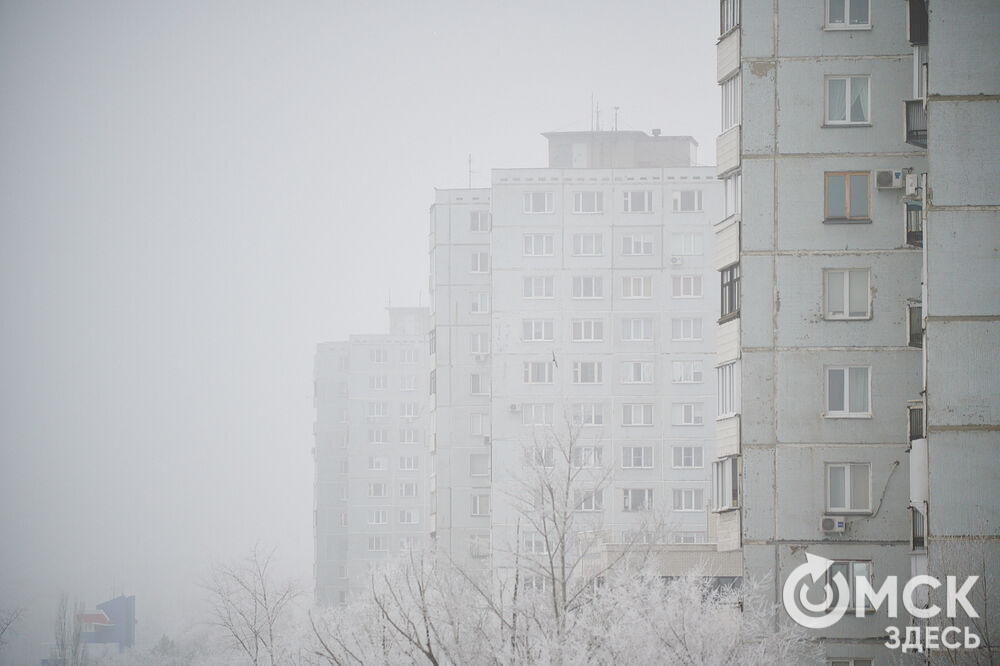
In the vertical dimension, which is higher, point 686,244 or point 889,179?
point 686,244

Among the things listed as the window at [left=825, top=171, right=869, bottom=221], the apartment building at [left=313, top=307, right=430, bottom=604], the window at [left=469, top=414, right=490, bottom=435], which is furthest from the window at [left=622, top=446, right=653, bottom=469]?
the window at [left=825, top=171, right=869, bottom=221]

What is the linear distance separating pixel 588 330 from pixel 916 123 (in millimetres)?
51028

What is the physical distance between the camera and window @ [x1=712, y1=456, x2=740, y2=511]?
Result: 39.2 m

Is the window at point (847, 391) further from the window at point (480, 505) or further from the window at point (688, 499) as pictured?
the window at point (480, 505)

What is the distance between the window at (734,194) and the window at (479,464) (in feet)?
189

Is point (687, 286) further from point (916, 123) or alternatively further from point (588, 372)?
point (916, 123)

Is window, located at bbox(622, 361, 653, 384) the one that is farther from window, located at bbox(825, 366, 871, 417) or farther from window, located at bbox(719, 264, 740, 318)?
window, located at bbox(825, 366, 871, 417)

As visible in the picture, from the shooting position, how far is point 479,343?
9769 centimetres

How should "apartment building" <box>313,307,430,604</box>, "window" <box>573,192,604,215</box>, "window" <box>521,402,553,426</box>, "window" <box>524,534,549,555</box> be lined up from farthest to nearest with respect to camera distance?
"apartment building" <box>313,307,430,604</box> → "window" <box>573,192,604,215</box> → "window" <box>521,402,553,426</box> → "window" <box>524,534,549,555</box>

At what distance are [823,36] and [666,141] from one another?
61898mm

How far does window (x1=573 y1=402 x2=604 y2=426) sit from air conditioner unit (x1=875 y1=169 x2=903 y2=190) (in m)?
49.9

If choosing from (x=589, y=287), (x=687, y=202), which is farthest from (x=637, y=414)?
(x=687, y=202)

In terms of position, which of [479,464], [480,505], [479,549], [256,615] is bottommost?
[256,615]

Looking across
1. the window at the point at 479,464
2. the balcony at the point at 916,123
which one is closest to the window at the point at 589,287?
the window at the point at 479,464
